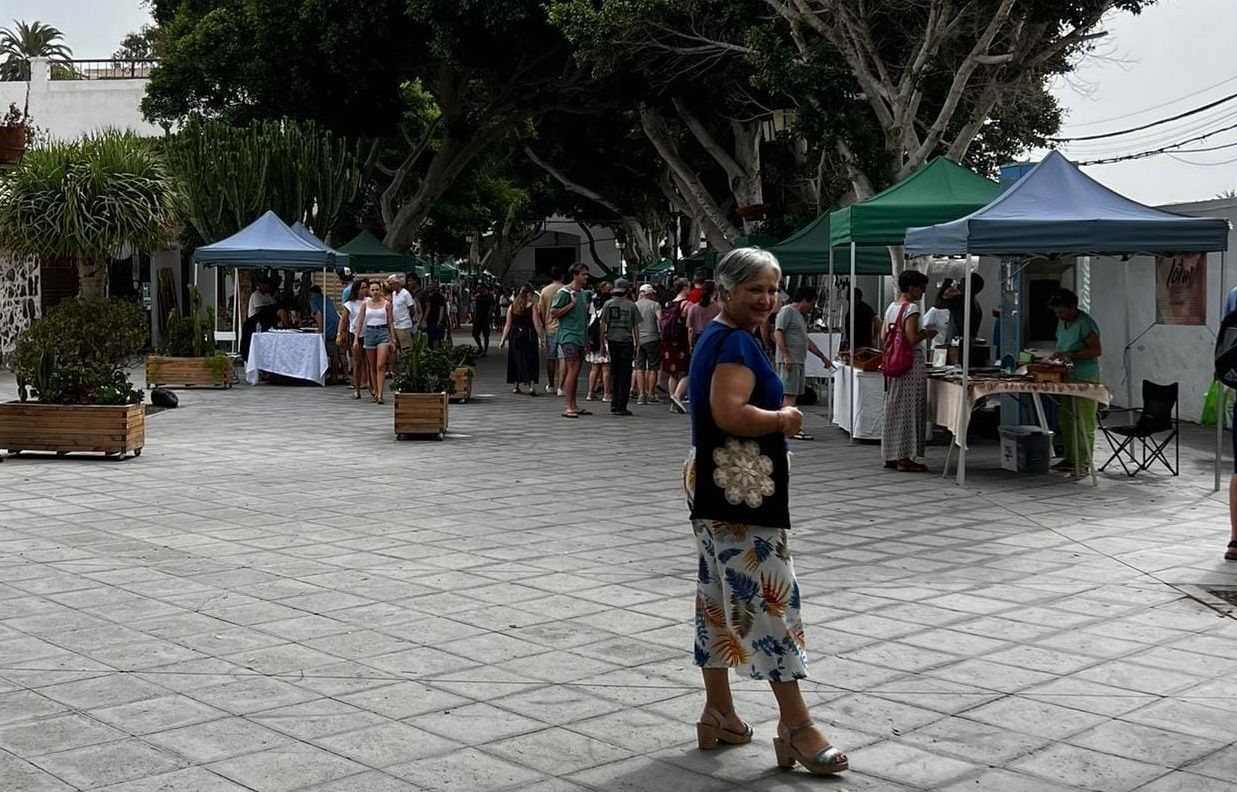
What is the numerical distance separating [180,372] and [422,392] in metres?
8.25

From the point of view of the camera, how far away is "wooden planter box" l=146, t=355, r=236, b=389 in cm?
2188

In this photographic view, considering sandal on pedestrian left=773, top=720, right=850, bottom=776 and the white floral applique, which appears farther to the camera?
the white floral applique

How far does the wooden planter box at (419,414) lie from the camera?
14.8 metres

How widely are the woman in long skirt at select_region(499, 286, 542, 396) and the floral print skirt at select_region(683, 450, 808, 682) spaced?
1550cm

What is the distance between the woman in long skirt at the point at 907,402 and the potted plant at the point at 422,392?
456 centimetres

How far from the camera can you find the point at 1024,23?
17.9 metres

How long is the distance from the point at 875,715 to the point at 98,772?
2.65 meters

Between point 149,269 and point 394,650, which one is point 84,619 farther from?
point 149,269

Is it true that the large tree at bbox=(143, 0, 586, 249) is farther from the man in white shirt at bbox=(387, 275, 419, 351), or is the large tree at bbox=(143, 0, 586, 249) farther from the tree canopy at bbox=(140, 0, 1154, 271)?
the man in white shirt at bbox=(387, 275, 419, 351)

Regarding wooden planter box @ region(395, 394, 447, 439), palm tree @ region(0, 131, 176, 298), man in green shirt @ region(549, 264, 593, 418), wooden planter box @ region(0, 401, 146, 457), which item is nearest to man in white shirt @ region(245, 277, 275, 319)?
palm tree @ region(0, 131, 176, 298)

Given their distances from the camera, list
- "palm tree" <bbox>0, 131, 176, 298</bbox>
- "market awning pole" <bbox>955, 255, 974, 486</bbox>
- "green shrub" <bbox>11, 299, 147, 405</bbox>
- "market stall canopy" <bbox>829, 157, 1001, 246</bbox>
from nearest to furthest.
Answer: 1. "market awning pole" <bbox>955, 255, 974, 486</bbox>
2. "green shrub" <bbox>11, 299, 147, 405</bbox>
3. "market stall canopy" <bbox>829, 157, 1001, 246</bbox>
4. "palm tree" <bbox>0, 131, 176, 298</bbox>

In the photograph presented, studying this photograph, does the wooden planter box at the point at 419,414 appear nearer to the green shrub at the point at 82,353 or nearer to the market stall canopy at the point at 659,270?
the green shrub at the point at 82,353

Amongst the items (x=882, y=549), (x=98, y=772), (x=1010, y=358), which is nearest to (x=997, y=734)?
(x=98, y=772)

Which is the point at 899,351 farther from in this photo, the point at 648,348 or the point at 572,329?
the point at 648,348
